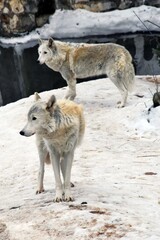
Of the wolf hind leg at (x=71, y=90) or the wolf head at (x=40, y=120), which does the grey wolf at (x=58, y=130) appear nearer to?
the wolf head at (x=40, y=120)

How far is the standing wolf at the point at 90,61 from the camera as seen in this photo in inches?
474

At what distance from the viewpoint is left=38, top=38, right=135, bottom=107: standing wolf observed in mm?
12047

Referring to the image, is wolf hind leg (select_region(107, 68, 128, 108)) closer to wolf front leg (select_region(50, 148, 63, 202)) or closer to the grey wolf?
the grey wolf

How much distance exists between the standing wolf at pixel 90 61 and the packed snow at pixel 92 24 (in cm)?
1240

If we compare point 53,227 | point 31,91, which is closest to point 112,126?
point 53,227

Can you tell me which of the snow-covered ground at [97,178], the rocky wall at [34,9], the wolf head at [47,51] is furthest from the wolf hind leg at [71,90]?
the rocky wall at [34,9]

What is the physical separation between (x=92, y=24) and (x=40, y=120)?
20003mm

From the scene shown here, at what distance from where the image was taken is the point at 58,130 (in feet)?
19.8

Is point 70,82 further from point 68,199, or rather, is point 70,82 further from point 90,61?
point 68,199

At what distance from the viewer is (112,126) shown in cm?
1067

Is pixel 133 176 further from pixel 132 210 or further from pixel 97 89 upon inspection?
pixel 97 89

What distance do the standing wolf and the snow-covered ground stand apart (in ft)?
1.55

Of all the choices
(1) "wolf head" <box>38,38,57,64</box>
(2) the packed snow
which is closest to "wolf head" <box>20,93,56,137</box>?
(1) "wolf head" <box>38,38,57,64</box>

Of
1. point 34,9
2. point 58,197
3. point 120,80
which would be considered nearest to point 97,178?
point 58,197
